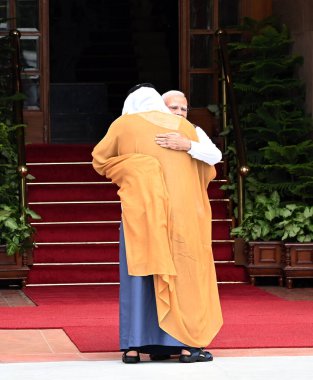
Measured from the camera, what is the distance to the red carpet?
8602 mm

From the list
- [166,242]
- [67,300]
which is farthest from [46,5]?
[166,242]

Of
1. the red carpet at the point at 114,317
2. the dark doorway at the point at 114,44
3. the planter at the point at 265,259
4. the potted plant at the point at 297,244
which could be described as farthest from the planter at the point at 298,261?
the dark doorway at the point at 114,44

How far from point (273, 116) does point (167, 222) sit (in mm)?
5587

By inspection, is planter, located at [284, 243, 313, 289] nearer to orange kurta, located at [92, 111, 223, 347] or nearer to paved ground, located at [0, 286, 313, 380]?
paved ground, located at [0, 286, 313, 380]

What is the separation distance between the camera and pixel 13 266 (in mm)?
11695

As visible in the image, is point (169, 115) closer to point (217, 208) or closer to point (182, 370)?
point (182, 370)

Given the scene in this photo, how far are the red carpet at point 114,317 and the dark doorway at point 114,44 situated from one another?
784cm

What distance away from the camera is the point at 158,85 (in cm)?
1966

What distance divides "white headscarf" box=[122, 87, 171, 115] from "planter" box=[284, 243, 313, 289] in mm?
4291

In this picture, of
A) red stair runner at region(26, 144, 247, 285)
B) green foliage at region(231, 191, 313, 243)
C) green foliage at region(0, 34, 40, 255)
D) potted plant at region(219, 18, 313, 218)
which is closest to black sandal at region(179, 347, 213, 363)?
green foliage at region(0, 34, 40, 255)

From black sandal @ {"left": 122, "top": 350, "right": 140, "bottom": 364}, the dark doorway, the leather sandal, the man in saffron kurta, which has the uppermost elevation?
the dark doorway

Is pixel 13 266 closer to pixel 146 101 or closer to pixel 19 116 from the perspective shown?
pixel 19 116

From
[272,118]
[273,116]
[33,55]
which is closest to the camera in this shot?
[272,118]

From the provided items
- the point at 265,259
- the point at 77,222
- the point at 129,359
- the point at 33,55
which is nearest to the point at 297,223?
the point at 265,259
